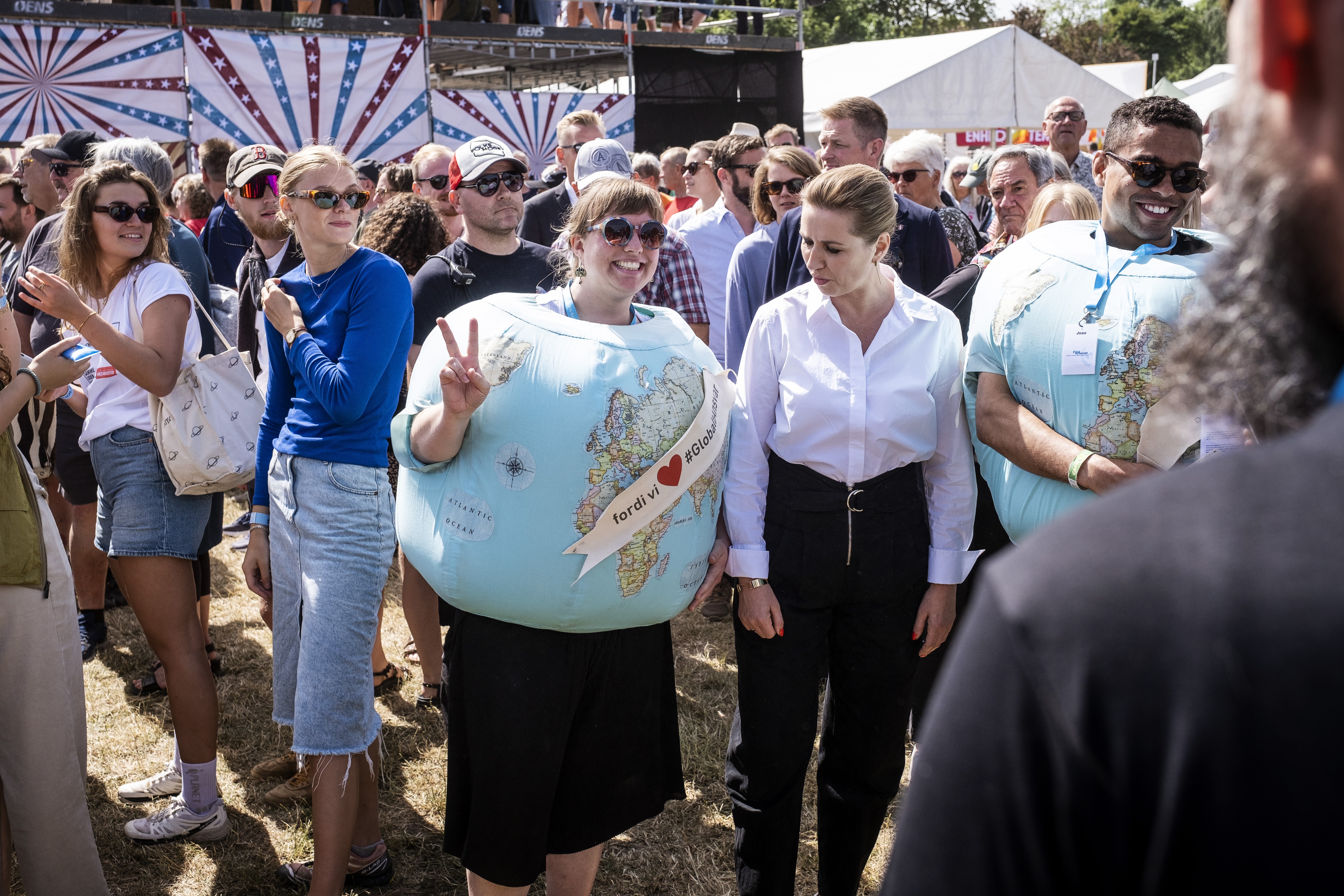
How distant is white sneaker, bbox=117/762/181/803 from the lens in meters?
3.59

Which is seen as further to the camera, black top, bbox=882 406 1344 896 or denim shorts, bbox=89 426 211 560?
denim shorts, bbox=89 426 211 560

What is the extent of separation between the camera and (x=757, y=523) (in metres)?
2.66

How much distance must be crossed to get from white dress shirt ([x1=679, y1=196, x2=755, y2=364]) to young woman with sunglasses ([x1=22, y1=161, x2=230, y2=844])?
2617mm

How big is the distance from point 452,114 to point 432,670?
8357mm

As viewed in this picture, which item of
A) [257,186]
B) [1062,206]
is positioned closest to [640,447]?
[257,186]

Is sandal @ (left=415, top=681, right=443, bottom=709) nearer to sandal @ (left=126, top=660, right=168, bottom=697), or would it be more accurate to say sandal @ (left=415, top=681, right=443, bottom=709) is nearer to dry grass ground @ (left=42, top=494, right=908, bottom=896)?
dry grass ground @ (left=42, top=494, right=908, bottom=896)

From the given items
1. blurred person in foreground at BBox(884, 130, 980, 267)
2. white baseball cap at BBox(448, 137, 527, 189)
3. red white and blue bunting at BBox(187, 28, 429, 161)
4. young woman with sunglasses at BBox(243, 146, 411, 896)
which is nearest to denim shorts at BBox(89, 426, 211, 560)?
young woman with sunglasses at BBox(243, 146, 411, 896)

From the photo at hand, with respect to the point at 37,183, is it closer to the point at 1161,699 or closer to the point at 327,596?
the point at 327,596

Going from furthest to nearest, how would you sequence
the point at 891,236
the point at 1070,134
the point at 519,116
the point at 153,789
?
the point at 519,116
the point at 1070,134
the point at 153,789
the point at 891,236

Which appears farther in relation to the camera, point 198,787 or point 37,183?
point 37,183

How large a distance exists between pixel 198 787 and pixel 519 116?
9.43m

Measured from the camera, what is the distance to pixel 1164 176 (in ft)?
8.21

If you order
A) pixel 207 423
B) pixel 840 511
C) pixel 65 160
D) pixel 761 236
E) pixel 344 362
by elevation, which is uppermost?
pixel 65 160

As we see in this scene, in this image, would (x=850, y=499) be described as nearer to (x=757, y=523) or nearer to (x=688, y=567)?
(x=757, y=523)
